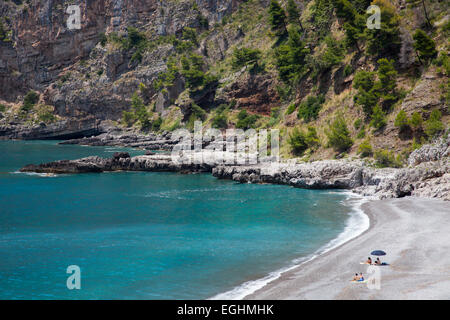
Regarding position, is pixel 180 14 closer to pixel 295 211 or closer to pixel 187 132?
pixel 187 132

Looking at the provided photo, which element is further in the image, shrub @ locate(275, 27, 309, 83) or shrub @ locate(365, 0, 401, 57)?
shrub @ locate(275, 27, 309, 83)

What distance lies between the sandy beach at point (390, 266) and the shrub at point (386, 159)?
47.9 ft

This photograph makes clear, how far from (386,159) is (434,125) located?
6.26 metres

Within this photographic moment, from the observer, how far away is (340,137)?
55.5 meters

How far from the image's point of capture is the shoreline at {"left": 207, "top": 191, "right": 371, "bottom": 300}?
20.4 metres

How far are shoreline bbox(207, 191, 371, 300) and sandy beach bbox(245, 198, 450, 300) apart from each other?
1.33 feet

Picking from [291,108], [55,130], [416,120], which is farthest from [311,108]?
[55,130]

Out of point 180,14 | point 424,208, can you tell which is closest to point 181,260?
point 424,208

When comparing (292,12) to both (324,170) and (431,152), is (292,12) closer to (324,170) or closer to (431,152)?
(324,170)

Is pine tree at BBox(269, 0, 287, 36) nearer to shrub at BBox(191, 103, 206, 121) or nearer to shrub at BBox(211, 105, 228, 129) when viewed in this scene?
shrub at BBox(211, 105, 228, 129)

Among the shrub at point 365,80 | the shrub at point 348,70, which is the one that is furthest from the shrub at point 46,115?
the shrub at point 365,80

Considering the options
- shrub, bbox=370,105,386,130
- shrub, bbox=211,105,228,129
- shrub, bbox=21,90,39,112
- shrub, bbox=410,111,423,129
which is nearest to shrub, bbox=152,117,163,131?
shrub, bbox=211,105,228,129

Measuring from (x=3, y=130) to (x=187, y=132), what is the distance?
72.8 metres
